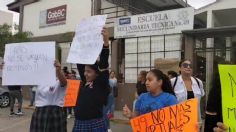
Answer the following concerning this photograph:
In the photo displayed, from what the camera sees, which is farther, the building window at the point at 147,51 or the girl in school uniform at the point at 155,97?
the building window at the point at 147,51

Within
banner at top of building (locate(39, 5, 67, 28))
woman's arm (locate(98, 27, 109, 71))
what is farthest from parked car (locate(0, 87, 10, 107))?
woman's arm (locate(98, 27, 109, 71))

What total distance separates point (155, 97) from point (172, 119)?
293 millimetres

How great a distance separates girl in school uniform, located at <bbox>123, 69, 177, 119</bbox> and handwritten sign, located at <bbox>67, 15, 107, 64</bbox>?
59cm

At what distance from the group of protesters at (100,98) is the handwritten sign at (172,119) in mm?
92

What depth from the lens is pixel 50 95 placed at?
5137 millimetres

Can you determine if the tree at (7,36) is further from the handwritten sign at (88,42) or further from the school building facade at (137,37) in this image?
the handwritten sign at (88,42)

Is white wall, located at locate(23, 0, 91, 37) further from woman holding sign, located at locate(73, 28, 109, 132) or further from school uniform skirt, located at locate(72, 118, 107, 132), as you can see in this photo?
school uniform skirt, located at locate(72, 118, 107, 132)

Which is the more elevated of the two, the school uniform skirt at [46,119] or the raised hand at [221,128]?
the raised hand at [221,128]

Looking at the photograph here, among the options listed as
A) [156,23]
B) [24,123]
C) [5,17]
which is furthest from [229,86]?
[5,17]

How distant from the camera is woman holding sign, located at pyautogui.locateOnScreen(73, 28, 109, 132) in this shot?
14.9 feet

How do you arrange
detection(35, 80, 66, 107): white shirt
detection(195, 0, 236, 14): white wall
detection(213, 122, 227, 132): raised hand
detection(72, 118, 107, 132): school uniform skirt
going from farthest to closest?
detection(195, 0, 236, 14): white wall < detection(35, 80, 66, 107): white shirt < detection(72, 118, 107, 132): school uniform skirt < detection(213, 122, 227, 132): raised hand

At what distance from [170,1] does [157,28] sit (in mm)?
6981

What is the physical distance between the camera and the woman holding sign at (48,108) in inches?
201

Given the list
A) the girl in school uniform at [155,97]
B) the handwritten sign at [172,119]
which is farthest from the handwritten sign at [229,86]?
the girl in school uniform at [155,97]
